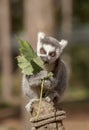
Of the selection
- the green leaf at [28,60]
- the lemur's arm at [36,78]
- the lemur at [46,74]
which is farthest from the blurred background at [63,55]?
the green leaf at [28,60]

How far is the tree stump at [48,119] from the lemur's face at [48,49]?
24 centimetres

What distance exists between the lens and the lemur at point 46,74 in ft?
9.39

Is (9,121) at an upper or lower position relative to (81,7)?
lower

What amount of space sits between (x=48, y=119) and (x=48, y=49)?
0.38m

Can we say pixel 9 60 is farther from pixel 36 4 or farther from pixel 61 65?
pixel 61 65

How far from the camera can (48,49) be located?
9.43ft

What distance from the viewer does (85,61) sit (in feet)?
77.3

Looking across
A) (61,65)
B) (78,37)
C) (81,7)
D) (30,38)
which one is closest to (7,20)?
(81,7)

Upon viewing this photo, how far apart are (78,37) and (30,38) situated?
16.8m

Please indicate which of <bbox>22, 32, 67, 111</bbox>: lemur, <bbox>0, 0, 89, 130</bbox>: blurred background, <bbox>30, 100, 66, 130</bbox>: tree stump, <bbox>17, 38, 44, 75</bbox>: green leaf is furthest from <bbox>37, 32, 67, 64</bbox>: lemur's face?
<bbox>0, 0, 89, 130</bbox>: blurred background

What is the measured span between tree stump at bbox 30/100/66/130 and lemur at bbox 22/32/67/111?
9 centimetres

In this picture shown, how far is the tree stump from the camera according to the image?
8.81 feet

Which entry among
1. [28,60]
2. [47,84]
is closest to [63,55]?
[47,84]

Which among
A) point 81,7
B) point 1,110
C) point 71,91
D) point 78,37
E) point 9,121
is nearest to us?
point 9,121
